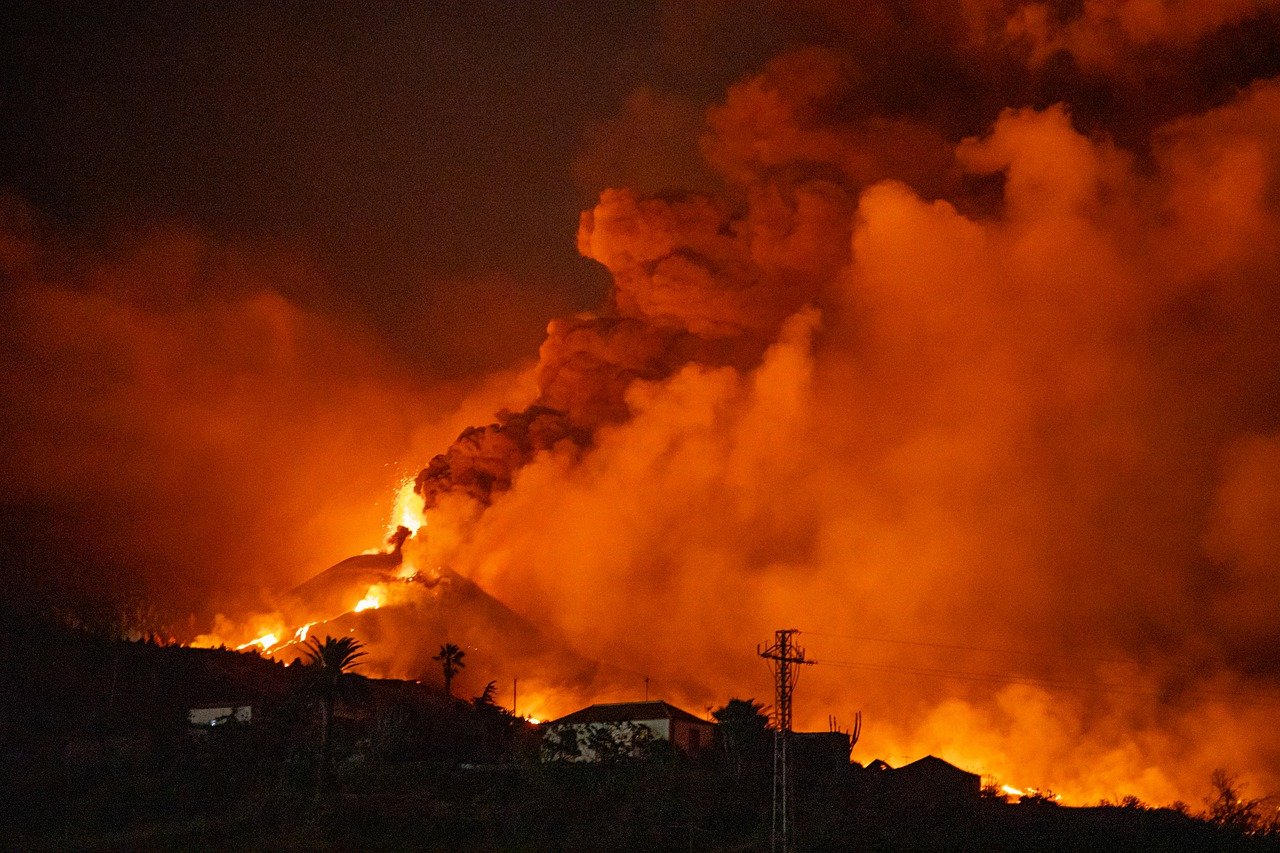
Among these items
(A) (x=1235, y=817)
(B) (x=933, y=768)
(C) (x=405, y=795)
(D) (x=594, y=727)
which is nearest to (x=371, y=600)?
(D) (x=594, y=727)

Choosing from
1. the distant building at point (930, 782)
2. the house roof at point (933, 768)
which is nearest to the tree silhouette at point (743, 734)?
the distant building at point (930, 782)

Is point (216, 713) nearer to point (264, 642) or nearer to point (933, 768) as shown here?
point (264, 642)

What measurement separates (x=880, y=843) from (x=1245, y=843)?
476 inches

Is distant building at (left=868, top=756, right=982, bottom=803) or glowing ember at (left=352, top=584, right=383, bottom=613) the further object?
glowing ember at (left=352, top=584, right=383, bottom=613)

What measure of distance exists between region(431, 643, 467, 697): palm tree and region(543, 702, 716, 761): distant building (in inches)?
576

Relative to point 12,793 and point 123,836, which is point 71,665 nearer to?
point 12,793

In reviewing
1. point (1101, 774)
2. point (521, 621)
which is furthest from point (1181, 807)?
point (521, 621)

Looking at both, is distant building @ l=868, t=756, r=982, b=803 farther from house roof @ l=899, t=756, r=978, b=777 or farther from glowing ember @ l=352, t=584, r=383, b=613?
glowing ember @ l=352, t=584, r=383, b=613

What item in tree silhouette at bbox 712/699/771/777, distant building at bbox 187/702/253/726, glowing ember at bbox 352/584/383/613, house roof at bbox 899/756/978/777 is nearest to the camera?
tree silhouette at bbox 712/699/771/777

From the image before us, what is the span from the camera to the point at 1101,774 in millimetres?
63094

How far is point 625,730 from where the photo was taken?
63688 mm

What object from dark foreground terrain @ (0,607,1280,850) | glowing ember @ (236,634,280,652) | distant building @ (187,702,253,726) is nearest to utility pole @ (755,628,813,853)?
dark foreground terrain @ (0,607,1280,850)

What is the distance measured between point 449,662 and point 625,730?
20817 mm

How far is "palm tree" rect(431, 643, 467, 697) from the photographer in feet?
265
